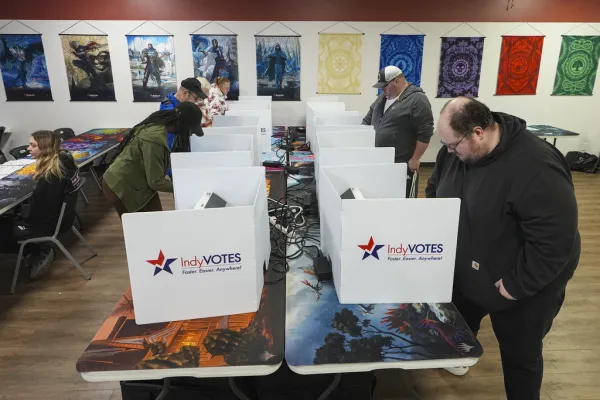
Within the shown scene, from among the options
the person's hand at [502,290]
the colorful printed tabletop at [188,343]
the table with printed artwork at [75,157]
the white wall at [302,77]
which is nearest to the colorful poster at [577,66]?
the white wall at [302,77]

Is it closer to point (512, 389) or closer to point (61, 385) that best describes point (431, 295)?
point (512, 389)

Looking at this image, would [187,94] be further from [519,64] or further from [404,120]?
[519,64]

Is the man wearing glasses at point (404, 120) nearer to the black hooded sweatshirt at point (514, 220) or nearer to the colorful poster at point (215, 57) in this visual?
the black hooded sweatshirt at point (514, 220)

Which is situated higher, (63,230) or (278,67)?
(278,67)

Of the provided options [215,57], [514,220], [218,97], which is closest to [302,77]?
[215,57]

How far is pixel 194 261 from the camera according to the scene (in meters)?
1.38

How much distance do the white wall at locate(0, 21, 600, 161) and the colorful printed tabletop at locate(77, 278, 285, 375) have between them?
482 cm

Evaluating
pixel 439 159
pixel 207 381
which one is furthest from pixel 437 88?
pixel 207 381

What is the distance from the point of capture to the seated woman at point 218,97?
4.81 m

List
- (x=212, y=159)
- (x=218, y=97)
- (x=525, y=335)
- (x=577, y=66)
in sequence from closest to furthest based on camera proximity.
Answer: (x=525, y=335) < (x=212, y=159) < (x=218, y=97) < (x=577, y=66)

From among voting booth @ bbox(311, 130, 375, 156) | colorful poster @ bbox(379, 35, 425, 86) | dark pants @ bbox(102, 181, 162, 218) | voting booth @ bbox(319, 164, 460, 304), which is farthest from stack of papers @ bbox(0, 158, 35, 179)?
colorful poster @ bbox(379, 35, 425, 86)

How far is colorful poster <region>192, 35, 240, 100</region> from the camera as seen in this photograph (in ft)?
18.4

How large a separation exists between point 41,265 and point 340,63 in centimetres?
431

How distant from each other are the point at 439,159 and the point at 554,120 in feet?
17.5
